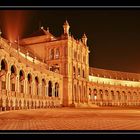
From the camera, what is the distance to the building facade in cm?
4562

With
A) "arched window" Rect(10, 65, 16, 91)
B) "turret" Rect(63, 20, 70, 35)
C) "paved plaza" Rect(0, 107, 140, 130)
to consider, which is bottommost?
"paved plaza" Rect(0, 107, 140, 130)

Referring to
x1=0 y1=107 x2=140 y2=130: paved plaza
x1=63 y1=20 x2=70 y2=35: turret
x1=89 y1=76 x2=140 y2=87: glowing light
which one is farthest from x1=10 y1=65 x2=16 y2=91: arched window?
x1=89 y1=76 x2=140 y2=87: glowing light

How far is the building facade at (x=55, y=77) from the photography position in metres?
45.6

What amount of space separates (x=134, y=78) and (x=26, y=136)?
112 meters

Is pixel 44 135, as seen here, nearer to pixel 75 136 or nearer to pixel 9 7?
pixel 75 136

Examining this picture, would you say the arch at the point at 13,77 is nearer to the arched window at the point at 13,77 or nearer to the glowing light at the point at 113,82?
the arched window at the point at 13,77

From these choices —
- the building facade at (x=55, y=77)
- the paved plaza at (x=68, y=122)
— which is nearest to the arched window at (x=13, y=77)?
the building facade at (x=55, y=77)

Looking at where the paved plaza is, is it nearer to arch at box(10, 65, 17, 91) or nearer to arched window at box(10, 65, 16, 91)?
arch at box(10, 65, 17, 91)

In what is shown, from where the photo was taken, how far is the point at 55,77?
6931cm

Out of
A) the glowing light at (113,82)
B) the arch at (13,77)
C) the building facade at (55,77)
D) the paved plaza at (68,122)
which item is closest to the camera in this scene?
the paved plaza at (68,122)

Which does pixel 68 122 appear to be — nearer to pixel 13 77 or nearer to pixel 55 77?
pixel 13 77

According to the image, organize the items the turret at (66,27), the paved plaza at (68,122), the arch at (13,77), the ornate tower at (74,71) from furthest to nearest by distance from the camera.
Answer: the turret at (66,27) < the ornate tower at (74,71) < the arch at (13,77) < the paved plaza at (68,122)

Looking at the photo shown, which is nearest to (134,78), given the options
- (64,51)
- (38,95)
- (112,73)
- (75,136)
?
(112,73)

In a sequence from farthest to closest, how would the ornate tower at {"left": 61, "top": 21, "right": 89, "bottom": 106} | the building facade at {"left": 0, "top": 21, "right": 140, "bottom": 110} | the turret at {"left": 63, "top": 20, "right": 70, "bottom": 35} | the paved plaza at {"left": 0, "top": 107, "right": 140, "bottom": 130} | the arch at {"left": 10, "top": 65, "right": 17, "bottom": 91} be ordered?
the turret at {"left": 63, "top": 20, "right": 70, "bottom": 35} < the ornate tower at {"left": 61, "top": 21, "right": 89, "bottom": 106} < the arch at {"left": 10, "top": 65, "right": 17, "bottom": 91} < the building facade at {"left": 0, "top": 21, "right": 140, "bottom": 110} < the paved plaza at {"left": 0, "top": 107, "right": 140, "bottom": 130}
